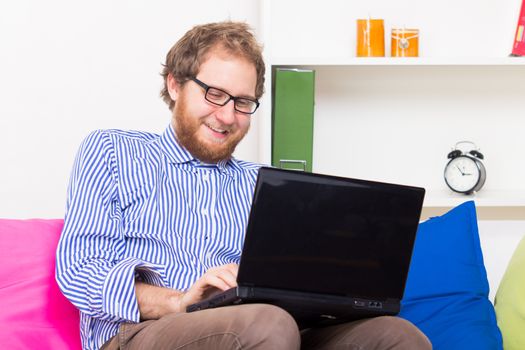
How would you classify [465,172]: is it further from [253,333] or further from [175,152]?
[253,333]

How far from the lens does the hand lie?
1.43m

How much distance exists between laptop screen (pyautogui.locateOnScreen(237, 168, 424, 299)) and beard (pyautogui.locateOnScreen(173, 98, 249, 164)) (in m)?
0.52

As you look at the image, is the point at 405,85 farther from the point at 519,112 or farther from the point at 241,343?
the point at 241,343

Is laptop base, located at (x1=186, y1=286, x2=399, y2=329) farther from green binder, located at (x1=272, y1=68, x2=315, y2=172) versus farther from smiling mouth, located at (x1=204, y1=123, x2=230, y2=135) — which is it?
green binder, located at (x1=272, y1=68, x2=315, y2=172)

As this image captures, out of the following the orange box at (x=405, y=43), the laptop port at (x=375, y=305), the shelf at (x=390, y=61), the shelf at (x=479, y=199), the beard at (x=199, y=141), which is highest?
the orange box at (x=405, y=43)

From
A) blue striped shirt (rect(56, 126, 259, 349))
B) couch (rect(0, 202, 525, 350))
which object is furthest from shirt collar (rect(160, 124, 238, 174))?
couch (rect(0, 202, 525, 350))

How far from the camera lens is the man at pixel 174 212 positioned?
1508mm

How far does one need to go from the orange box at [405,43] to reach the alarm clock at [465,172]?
351mm

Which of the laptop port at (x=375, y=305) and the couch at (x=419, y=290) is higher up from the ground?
the laptop port at (x=375, y=305)

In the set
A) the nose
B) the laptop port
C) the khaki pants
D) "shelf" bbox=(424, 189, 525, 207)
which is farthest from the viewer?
"shelf" bbox=(424, 189, 525, 207)

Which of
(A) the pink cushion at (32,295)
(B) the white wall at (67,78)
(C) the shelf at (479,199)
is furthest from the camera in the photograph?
(C) the shelf at (479,199)

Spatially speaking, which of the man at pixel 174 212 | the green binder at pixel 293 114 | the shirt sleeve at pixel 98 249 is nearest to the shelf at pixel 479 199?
the green binder at pixel 293 114

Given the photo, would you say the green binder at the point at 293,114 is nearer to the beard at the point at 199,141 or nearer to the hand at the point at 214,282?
the beard at the point at 199,141

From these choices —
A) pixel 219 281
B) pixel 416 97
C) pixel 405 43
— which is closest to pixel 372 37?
pixel 405 43
